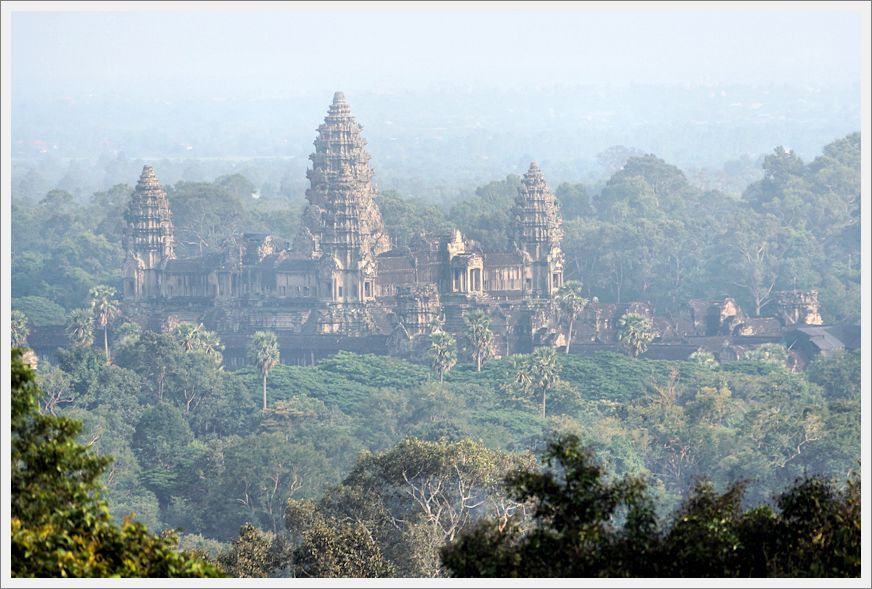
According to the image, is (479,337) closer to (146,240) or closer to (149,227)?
(146,240)

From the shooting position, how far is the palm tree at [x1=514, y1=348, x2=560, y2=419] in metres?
60.3

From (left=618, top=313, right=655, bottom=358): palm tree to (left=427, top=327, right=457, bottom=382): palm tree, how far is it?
4922 millimetres

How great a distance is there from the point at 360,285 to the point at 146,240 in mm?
9213

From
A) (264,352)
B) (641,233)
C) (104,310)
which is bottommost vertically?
(264,352)

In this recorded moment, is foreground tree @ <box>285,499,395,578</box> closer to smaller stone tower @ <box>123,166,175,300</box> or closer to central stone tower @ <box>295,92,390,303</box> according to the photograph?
central stone tower @ <box>295,92,390,303</box>

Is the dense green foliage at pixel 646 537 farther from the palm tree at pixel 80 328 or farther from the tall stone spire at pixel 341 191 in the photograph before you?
the tall stone spire at pixel 341 191

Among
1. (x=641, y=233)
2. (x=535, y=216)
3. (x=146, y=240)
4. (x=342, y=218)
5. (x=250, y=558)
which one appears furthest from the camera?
(x=641, y=233)

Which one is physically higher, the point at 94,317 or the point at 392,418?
the point at 94,317

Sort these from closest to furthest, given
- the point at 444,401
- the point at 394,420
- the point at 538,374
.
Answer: the point at 394,420 → the point at 444,401 → the point at 538,374

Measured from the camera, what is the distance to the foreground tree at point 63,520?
17.4m

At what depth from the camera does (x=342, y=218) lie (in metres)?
76.1

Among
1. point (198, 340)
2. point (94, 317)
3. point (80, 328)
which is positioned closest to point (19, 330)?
point (80, 328)

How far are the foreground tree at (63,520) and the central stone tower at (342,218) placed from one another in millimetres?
53498

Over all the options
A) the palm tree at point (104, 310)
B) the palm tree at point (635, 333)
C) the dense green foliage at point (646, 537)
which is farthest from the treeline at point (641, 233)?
the dense green foliage at point (646, 537)
